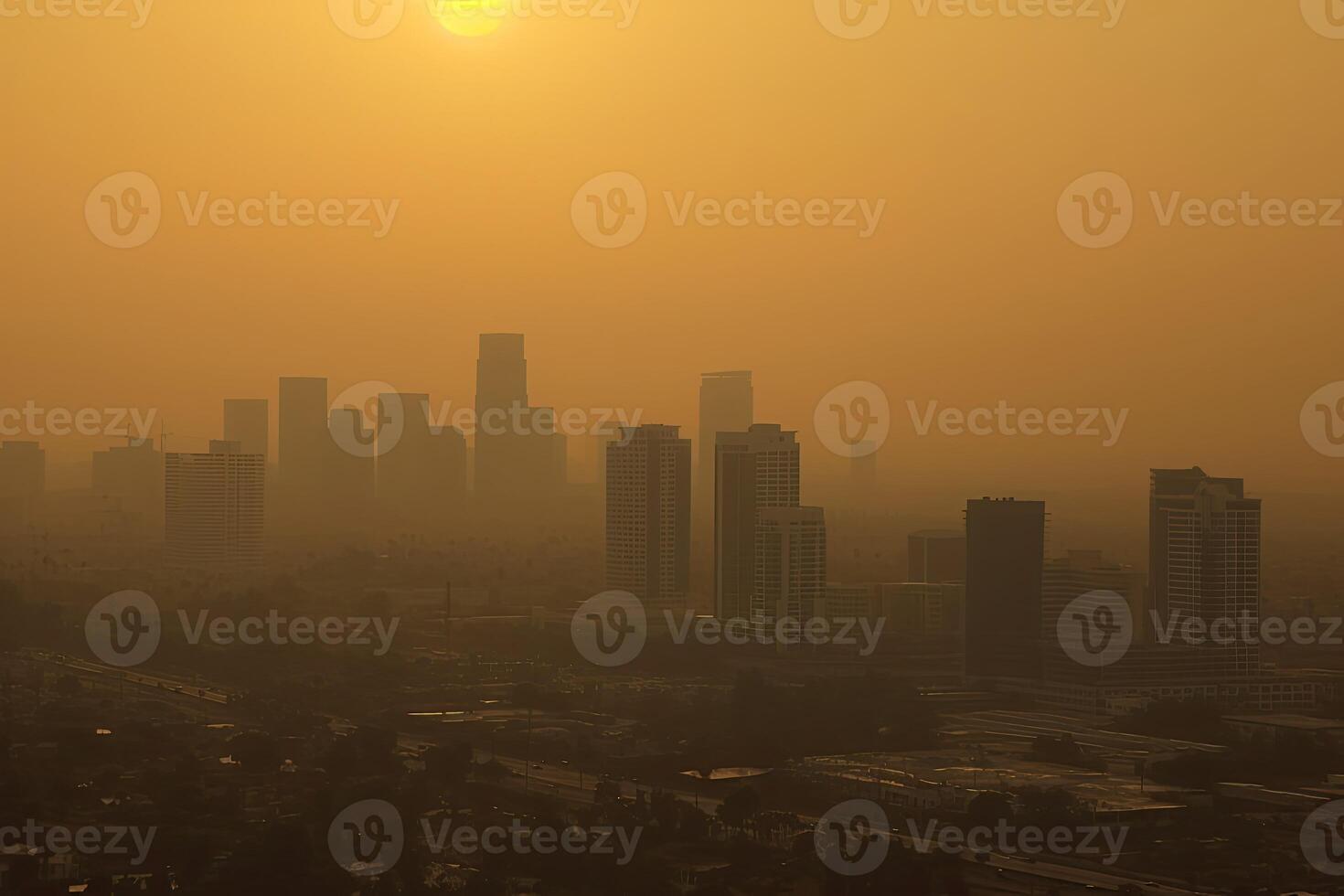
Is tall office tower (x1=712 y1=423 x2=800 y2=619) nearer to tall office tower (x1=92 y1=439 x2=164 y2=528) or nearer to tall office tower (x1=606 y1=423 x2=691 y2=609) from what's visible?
tall office tower (x1=606 y1=423 x2=691 y2=609)

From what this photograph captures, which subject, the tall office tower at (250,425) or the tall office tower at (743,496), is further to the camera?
the tall office tower at (250,425)

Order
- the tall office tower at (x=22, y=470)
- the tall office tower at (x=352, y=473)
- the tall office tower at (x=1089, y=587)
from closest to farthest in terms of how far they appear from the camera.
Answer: the tall office tower at (x=1089, y=587) → the tall office tower at (x=22, y=470) → the tall office tower at (x=352, y=473)

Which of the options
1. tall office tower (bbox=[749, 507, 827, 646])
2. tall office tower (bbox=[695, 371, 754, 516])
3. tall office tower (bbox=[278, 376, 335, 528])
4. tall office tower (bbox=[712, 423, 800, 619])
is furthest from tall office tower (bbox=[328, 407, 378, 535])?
tall office tower (bbox=[749, 507, 827, 646])

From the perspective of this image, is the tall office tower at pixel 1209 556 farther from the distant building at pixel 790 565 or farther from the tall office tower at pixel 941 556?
the distant building at pixel 790 565

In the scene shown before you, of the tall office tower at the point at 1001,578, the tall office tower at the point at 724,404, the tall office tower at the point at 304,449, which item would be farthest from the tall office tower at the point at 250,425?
the tall office tower at the point at 1001,578

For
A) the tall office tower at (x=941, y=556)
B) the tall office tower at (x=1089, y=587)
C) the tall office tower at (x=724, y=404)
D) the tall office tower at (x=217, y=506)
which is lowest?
the tall office tower at (x=1089, y=587)

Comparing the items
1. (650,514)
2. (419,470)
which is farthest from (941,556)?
(419,470)
